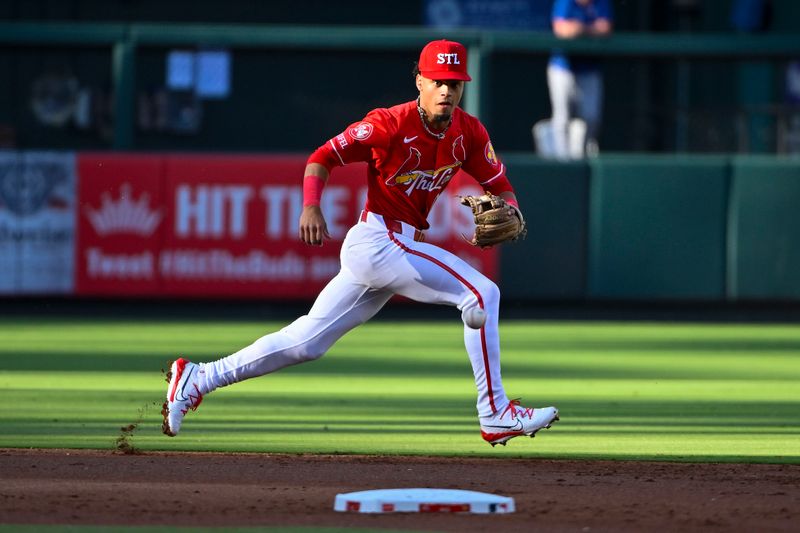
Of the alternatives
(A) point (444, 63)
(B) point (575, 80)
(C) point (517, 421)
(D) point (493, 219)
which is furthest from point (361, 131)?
(B) point (575, 80)

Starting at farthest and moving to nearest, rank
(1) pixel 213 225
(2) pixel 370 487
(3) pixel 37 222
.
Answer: (1) pixel 213 225 → (3) pixel 37 222 → (2) pixel 370 487

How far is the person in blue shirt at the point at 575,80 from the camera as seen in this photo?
13.1 m

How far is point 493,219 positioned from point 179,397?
1.52m

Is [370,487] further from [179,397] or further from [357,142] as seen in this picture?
[357,142]

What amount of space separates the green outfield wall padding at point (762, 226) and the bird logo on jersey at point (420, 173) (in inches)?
291

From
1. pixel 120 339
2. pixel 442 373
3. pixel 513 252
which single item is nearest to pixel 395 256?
pixel 442 373

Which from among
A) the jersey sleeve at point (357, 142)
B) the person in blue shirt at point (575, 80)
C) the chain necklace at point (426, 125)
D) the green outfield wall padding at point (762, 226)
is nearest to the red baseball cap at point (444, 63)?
the chain necklace at point (426, 125)

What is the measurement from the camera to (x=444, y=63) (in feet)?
20.0

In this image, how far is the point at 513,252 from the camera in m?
13.3

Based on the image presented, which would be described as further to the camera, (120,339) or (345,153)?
(120,339)

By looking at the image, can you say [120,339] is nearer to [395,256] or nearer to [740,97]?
[395,256]

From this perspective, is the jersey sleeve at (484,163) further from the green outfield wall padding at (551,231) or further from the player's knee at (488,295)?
the green outfield wall padding at (551,231)

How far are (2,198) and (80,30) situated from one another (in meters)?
1.63

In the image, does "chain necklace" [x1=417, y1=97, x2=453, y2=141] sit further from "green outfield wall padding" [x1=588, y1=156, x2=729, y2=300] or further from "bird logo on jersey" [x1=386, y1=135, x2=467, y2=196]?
"green outfield wall padding" [x1=588, y1=156, x2=729, y2=300]
